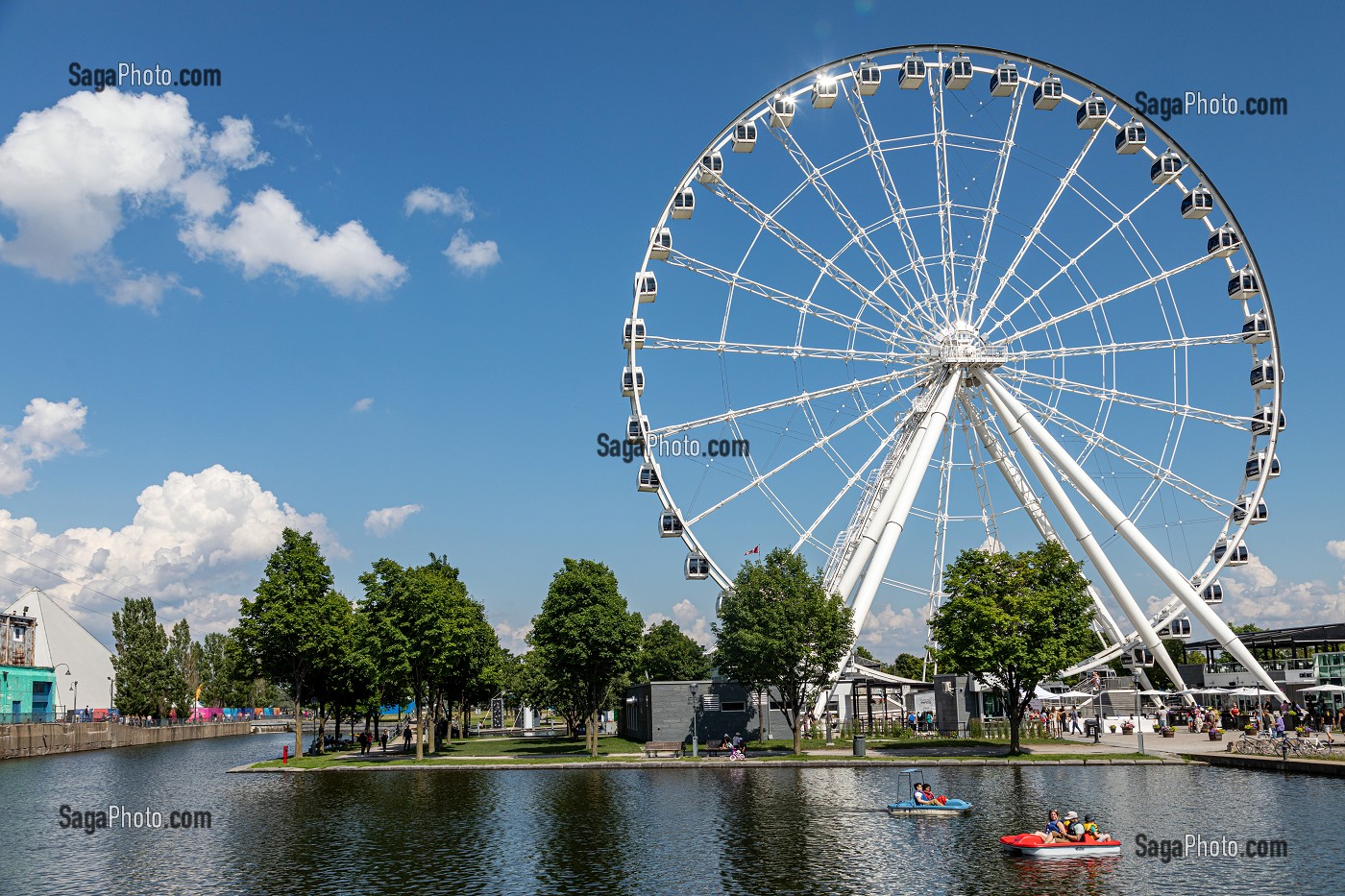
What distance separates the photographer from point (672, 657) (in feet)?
456

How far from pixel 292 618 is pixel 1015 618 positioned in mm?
47835

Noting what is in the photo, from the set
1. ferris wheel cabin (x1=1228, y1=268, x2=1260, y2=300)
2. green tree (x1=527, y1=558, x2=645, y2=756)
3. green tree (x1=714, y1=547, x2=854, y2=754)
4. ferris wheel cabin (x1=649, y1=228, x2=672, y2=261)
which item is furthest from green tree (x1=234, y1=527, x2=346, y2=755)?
ferris wheel cabin (x1=1228, y1=268, x2=1260, y2=300)

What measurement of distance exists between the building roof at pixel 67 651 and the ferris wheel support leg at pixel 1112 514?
124 metres

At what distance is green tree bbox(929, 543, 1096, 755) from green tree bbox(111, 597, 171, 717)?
118105 millimetres

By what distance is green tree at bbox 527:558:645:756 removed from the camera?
236 feet

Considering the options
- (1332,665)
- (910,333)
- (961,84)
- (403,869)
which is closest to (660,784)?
(403,869)

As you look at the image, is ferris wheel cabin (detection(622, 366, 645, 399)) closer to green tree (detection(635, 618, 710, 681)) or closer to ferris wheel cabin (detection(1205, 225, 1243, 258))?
ferris wheel cabin (detection(1205, 225, 1243, 258))

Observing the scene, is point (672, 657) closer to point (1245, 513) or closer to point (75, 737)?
point (75, 737)

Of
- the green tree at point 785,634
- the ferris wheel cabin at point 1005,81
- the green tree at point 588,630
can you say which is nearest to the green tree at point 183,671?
the green tree at point 588,630

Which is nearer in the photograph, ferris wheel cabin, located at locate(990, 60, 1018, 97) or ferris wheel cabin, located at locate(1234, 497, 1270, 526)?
ferris wheel cabin, located at locate(990, 60, 1018, 97)

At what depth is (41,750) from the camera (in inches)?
4053

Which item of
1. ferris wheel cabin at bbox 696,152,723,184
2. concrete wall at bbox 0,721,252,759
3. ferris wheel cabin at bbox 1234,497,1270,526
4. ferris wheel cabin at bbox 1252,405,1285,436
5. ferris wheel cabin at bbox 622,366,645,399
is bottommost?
concrete wall at bbox 0,721,252,759

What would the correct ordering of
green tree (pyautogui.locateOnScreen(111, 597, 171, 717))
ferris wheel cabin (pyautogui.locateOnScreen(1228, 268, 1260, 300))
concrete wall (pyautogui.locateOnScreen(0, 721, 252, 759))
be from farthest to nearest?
1. green tree (pyautogui.locateOnScreen(111, 597, 171, 717))
2. concrete wall (pyautogui.locateOnScreen(0, 721, 252, 759))
3. ferris wheel cabin (pyautogui.locateOnScreen(1228, 268, 1260, 300))

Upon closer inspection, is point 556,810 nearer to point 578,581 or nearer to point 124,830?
point 124,830
